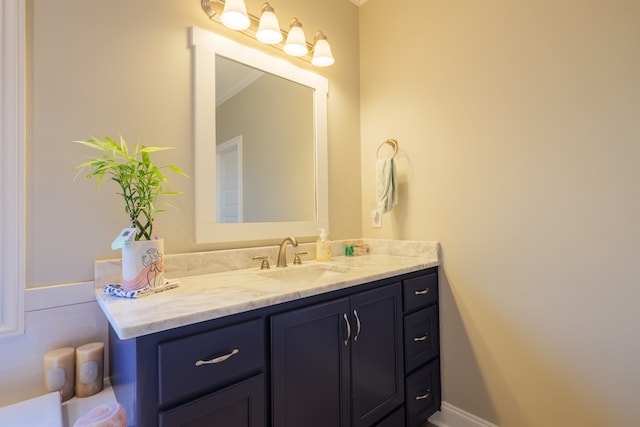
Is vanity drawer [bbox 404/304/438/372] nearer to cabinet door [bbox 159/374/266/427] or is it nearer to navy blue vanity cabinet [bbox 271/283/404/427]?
navy blue vanity cabinet [bbox 271/283/404/427]

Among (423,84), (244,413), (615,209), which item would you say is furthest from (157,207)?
(615,209)

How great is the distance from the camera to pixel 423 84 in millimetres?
1763

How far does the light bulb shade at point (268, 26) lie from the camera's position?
1445 millimetres

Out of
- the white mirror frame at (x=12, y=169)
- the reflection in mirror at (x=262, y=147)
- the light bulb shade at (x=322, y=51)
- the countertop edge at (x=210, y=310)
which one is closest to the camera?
the countertop edge at (x=210, y=310)

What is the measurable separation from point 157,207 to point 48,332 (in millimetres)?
531

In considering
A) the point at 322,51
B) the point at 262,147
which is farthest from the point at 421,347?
the point at 322,51

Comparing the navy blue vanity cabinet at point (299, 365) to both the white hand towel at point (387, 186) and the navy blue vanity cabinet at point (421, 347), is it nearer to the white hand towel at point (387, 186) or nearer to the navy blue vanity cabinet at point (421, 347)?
the navy blue vanity cabinet at point (421, 347)

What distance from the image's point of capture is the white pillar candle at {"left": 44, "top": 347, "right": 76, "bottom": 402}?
94 centimetres

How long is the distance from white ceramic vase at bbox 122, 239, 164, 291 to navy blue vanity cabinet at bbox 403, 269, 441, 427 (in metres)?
1.09

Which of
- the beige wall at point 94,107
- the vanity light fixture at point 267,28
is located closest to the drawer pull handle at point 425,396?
the beige wall at point 94,107

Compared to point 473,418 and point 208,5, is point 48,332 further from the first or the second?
point 473,418

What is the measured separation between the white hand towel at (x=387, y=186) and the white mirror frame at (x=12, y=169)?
1566 millimetres

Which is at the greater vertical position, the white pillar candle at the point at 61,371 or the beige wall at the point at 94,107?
the beige wall at the point at 94,107

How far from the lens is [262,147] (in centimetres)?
162
